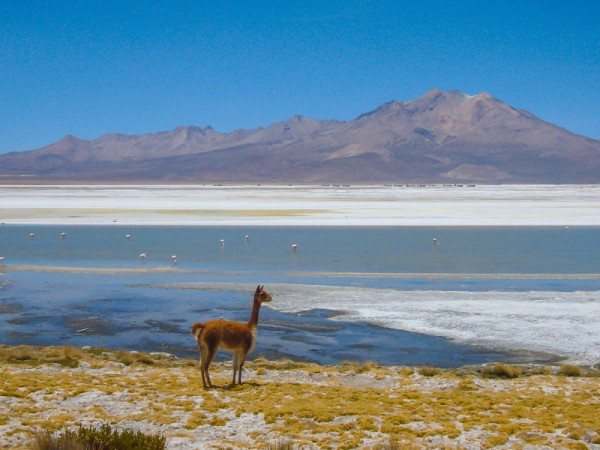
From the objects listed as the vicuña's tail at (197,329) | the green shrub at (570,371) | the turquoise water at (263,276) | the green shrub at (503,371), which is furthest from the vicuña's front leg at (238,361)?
the green shrub at (570,371)

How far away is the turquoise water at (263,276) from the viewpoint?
13055 mm

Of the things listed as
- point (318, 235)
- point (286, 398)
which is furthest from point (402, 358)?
point (318, 235)

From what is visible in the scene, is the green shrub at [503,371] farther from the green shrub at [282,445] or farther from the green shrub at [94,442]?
the green shrub at [94,442]

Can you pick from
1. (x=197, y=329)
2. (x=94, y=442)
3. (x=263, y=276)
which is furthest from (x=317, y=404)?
(x=263, y=276)

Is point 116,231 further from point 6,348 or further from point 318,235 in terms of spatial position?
point 6,348

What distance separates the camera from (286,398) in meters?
8.69

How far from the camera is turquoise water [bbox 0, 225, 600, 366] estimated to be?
13.1 meters

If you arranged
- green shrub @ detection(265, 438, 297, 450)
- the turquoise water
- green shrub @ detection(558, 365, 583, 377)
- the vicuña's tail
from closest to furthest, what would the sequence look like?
green shrub @ detection(265, 438, 297, 450) < the vicuña's tail < green shrub @ detection(558, 365, 583, 377) < the turquoise water

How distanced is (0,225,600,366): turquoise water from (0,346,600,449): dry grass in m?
1.63

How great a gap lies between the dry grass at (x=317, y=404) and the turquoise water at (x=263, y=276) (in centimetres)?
163

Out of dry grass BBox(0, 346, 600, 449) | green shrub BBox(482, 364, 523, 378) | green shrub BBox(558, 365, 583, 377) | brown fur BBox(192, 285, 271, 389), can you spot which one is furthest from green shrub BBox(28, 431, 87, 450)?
green shrub BBox(558, 365, 583, 377)

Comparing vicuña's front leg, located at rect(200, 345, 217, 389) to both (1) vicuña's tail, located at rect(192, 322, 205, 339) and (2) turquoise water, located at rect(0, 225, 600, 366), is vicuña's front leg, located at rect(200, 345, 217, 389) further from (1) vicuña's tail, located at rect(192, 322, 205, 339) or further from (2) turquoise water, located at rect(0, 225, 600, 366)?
(2) turquoise water, located at rect(0, 225, 600, 366)

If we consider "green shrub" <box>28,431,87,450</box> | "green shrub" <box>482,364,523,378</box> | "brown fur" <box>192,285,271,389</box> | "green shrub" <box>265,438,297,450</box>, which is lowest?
"green shrub" <box>482,364,523,378</box>

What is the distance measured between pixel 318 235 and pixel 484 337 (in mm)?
19633
